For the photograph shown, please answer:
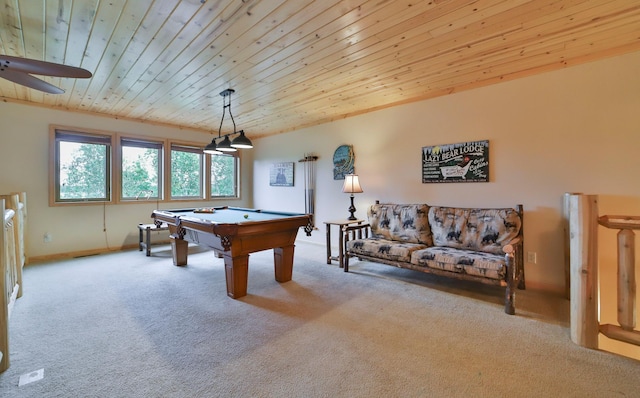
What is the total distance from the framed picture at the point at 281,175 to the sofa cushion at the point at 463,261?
343cm

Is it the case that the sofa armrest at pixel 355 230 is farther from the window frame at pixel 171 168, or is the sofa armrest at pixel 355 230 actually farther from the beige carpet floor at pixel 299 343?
the window frame at pixel 171 168

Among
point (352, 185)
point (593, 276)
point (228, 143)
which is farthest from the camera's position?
point (352, 185)

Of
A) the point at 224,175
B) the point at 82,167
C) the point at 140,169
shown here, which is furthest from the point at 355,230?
the point at 82,167

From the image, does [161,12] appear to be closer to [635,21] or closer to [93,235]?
[635,21]

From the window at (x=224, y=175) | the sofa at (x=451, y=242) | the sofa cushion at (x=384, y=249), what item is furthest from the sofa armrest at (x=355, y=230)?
the window at (x=224, y=175)

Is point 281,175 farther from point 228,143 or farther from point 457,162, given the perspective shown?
point 457,162

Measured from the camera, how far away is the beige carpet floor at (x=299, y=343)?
1.56m

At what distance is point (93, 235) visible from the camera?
15.6 feet

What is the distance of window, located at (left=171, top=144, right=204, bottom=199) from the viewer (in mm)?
5715

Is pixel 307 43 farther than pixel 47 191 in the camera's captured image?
No

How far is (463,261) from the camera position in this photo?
2.72 m

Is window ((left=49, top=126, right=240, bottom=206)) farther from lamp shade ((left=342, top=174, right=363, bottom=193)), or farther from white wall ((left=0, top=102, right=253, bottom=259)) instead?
lamp shade ((left=342, top=174, right=363, bottom=193))

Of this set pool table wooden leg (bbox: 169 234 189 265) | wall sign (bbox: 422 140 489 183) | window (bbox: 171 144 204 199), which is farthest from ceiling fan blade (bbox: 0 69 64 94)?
wall sign (bbox: 422 140 489 183)

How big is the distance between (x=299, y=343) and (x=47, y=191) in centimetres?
487
